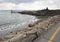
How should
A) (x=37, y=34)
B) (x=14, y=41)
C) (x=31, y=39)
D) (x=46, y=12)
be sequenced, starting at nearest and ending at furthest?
(x=14, y=41)
(x=31, y=39)
(x=37, y=34)
(x=46, y=12)

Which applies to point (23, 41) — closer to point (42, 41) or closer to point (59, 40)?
point (42, 41)

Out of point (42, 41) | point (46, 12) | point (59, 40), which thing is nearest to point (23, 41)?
point (42, 41)

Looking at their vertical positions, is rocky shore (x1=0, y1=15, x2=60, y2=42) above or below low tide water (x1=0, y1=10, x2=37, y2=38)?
above

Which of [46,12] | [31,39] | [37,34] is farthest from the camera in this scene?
[46,12]

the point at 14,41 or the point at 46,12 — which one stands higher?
the point at 14,41

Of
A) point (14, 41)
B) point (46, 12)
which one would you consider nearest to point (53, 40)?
point (14, 41)

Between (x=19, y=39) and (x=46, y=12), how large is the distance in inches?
4677

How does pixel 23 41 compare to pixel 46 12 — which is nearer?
pixel 23 41

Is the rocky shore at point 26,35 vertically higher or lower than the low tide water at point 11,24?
higher

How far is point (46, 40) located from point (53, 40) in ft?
1.51

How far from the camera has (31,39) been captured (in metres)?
12.9

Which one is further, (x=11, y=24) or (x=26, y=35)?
(x=11, y=24)

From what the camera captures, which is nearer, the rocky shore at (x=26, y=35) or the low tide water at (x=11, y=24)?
the rocky shore at (x=26, y=35)

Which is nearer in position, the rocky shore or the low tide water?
the rocky shore
